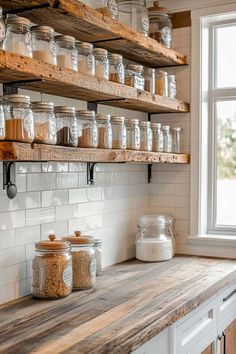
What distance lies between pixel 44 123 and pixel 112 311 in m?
0.80

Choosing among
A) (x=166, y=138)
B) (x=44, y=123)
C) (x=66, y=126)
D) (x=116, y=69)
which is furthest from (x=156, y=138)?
(x=44, y=123)

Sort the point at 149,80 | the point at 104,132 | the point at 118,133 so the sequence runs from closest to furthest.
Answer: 1. the point at 104,132
2. the point at 118,133
3. the point at 149,80

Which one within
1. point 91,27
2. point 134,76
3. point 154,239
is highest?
point 91,27

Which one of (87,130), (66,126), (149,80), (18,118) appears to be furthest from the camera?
(149,80)

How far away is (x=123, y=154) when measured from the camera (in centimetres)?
261

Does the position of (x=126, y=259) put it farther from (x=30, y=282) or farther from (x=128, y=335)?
(x=128, y=335)

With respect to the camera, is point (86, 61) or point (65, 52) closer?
point (65, 52)

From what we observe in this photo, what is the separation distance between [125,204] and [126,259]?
344mm

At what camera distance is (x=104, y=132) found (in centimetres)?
251

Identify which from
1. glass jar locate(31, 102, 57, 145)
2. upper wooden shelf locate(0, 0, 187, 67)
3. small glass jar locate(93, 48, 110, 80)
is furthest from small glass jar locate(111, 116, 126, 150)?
glass jar locate(31, 102, 57, 145)

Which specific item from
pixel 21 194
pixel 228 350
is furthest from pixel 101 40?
pixel 228 350

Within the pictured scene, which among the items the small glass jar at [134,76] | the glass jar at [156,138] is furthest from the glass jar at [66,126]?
the glass jar at [156,138]

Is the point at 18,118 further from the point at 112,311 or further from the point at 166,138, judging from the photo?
the point at 166,138

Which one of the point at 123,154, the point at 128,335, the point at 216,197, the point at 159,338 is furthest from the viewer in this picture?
the point at 216,197
